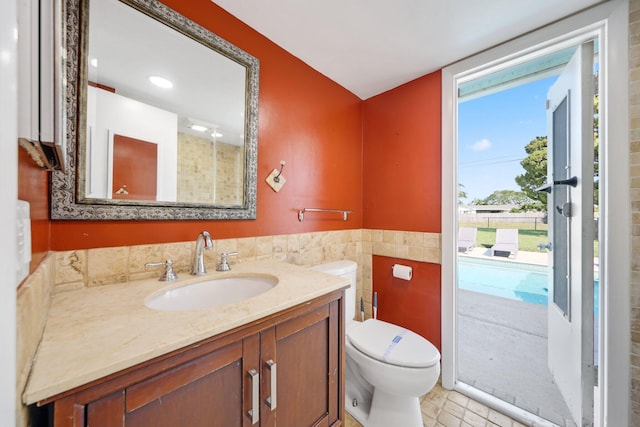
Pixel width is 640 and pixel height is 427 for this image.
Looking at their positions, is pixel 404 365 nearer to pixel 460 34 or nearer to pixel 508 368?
pixel 508 368

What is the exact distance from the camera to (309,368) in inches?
36.4

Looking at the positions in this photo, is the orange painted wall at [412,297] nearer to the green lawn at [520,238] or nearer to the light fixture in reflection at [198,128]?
the light fixture in reflection at [198,128]

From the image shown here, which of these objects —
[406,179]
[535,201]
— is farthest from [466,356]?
[535,201]

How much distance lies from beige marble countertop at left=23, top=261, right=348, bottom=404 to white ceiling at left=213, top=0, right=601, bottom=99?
1.42 metres

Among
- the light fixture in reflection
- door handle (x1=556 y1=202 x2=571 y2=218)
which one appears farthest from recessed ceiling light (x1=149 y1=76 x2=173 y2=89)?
door handle (x1=556 y1=202 x2=571 y2=218)

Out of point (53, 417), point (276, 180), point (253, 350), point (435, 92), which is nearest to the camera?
point (53, 417)

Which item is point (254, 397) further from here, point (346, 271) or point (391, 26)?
point (391, 26)

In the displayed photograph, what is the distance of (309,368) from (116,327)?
65 centimetres

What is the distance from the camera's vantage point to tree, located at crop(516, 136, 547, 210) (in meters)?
3.63

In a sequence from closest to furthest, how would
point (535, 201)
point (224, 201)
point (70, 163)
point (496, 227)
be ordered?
point (70, 163), point (224, 201), point (535, 201), point (496, 227)

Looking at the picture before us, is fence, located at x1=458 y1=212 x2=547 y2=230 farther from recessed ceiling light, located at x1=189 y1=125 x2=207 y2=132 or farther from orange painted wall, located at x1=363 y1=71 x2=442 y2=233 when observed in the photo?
recessed ceiling light, located at x1=189 y1=125 x2=207 y2=132

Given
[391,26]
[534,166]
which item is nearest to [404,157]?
[391,26]

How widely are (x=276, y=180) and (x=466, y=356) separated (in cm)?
220

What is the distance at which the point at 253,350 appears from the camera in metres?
0.73
